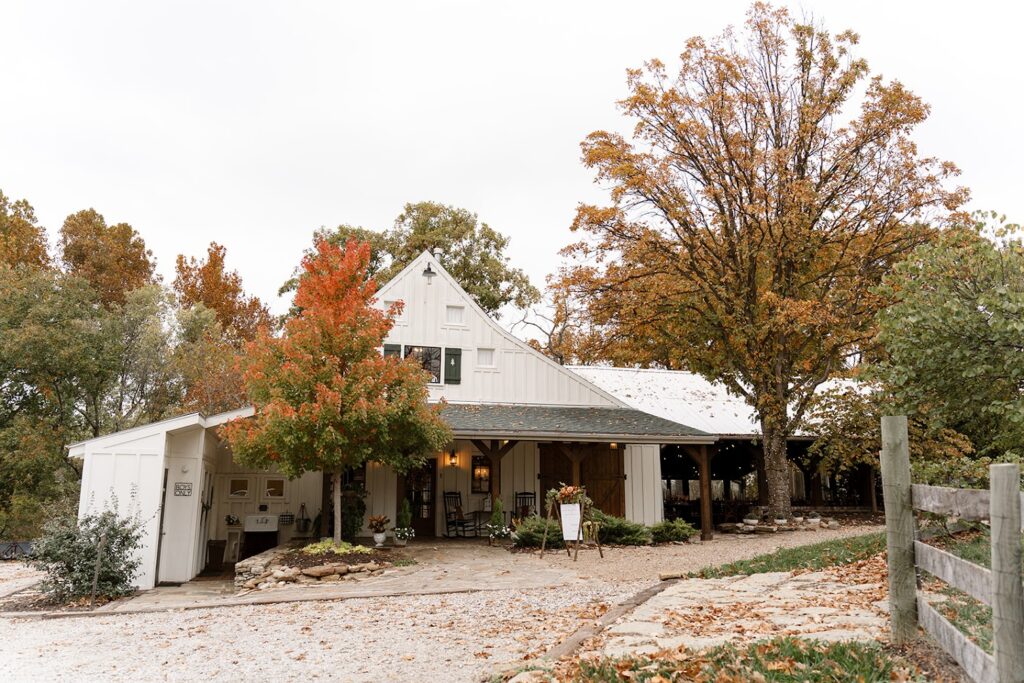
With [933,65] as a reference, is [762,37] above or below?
above

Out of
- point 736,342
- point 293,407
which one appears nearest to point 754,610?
point 293,407

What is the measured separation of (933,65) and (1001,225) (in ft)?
22.2

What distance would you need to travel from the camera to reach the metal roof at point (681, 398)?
→ 20.8 metres

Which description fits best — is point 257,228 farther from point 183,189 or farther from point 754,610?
point 754,610

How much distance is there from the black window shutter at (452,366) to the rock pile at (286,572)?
6934 millimetres

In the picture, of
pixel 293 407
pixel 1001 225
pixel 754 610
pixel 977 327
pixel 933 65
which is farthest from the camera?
pixel 933 65

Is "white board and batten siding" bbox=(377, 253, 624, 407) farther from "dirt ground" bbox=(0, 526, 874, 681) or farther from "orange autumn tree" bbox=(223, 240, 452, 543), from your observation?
"dirt ground" bbox=(0, 526, 874, 681)

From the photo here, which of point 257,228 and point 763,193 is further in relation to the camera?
point 257,228

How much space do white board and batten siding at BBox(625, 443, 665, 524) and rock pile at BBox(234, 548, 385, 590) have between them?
7.99 m

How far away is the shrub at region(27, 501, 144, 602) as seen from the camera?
10.8 meters

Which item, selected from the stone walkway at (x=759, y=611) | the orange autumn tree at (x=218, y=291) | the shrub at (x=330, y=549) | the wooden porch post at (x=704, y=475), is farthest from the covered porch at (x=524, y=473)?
the orange autumn tree at (x=218, y=291)

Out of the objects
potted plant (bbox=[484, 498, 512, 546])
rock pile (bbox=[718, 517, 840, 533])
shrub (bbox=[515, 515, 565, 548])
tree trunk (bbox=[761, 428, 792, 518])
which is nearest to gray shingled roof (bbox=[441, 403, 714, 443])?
potted plant (bbox=[484, 498, 512, 546])

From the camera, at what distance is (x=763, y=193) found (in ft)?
57.3

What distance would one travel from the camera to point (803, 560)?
1009 cm
